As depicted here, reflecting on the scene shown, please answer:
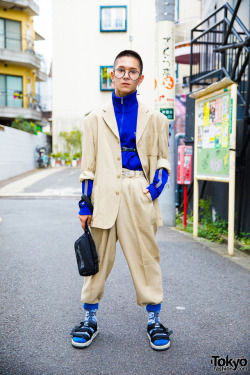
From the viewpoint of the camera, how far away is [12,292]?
3775 mm

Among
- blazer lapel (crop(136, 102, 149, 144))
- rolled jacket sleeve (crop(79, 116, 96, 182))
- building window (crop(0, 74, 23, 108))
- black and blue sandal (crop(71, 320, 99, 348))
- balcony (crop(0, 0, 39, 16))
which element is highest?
balcony (crop(0, 0, 39, 16))

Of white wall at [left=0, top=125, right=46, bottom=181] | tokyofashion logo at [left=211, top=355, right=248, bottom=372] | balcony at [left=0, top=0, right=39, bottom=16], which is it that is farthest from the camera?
balcony at [left=0, top=0, right=39, bottom=16]

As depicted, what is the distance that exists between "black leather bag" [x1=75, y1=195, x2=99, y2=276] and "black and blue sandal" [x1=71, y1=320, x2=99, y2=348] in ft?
1.31

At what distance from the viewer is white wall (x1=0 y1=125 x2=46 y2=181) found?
18.2 m

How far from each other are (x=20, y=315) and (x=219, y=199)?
14.6ft

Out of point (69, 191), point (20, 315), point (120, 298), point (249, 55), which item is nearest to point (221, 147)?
point (249, 55)

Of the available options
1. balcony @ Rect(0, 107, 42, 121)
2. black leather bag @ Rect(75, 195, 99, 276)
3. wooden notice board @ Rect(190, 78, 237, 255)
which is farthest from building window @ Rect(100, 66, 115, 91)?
black leather bag @ Rect(75, 195, 99, 276)

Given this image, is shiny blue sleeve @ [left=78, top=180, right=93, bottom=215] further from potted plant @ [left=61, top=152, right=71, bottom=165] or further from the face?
potted plant @ [left=61, top=152, right=71, bottom=165]

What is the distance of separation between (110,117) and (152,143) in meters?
0.34

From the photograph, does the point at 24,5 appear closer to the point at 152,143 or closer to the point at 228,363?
the point at 152,143

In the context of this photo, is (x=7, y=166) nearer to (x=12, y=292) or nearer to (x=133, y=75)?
(x=12, y=292)

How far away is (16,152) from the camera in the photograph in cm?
1998

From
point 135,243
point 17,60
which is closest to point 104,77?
point 17,60

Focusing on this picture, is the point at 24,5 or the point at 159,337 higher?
the point at 24,5
